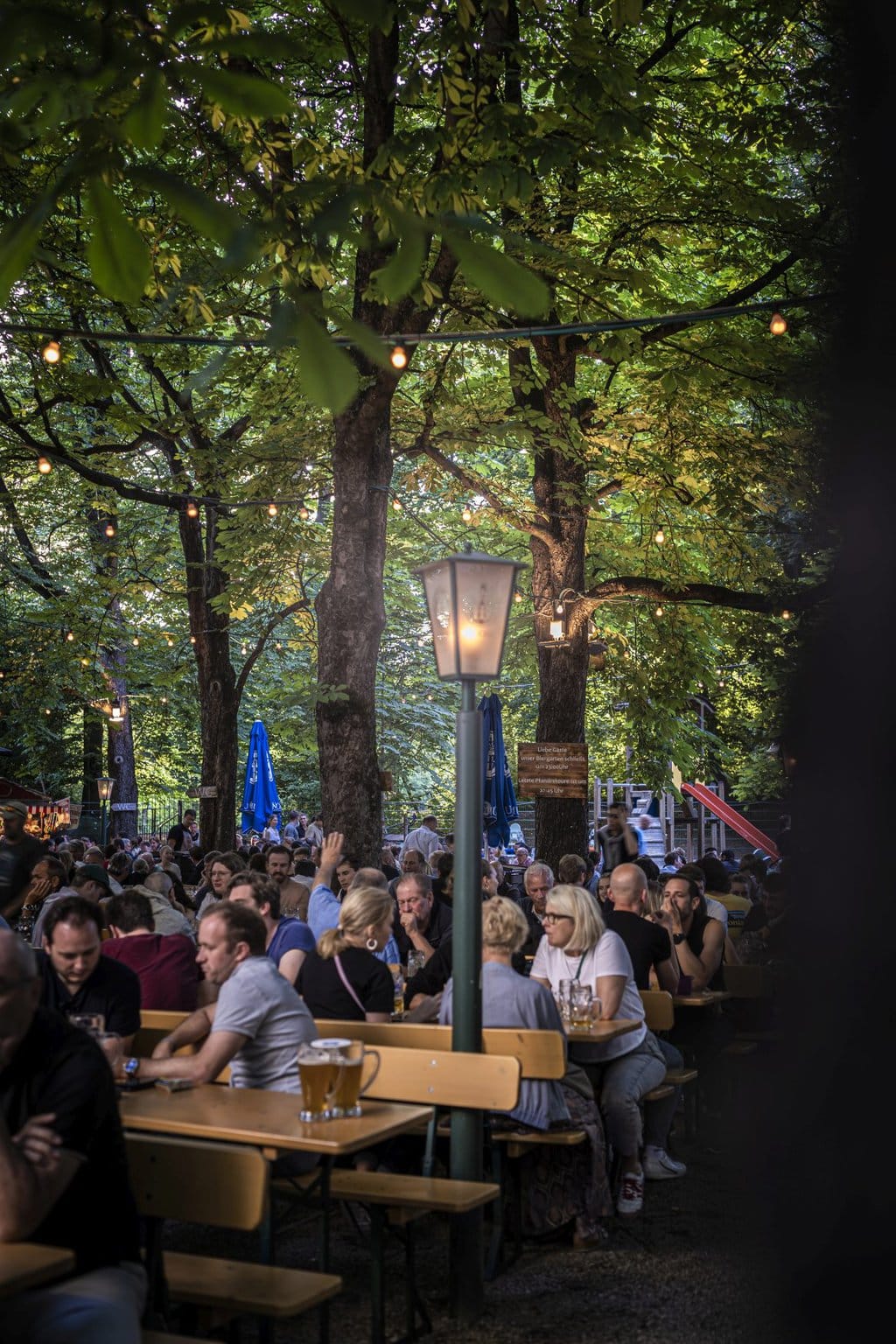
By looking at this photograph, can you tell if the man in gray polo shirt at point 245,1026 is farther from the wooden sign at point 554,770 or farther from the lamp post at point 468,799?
the wooden sign at point 554,770

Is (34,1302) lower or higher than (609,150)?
lower

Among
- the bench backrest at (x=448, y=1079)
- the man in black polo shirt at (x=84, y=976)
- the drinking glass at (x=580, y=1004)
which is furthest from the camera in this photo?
the drinking glass at (x=580, y=1004)

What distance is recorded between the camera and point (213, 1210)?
387cm

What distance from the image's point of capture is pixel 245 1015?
17.3 feet

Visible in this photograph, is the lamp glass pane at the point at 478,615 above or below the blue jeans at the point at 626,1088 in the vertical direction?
above

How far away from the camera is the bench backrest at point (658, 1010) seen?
796 cm

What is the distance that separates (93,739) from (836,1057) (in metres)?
33.0

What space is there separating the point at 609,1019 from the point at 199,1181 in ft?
12.4

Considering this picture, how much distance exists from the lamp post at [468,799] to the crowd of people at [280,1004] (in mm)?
658

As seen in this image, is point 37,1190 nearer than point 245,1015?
Yes

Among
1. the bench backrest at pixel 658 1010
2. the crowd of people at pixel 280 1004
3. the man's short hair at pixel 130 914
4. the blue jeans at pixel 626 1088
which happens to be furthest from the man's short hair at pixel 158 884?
the blue jeans at pixel 626 1088

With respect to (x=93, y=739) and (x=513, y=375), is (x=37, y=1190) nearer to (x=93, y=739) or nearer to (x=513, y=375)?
(x=513, y=375)

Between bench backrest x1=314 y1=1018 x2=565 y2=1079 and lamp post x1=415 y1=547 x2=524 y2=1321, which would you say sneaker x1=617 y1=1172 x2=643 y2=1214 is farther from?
lamp post x1=415 y1=547 x2=524 y2=1321

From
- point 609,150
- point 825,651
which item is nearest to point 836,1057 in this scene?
point 825,651
